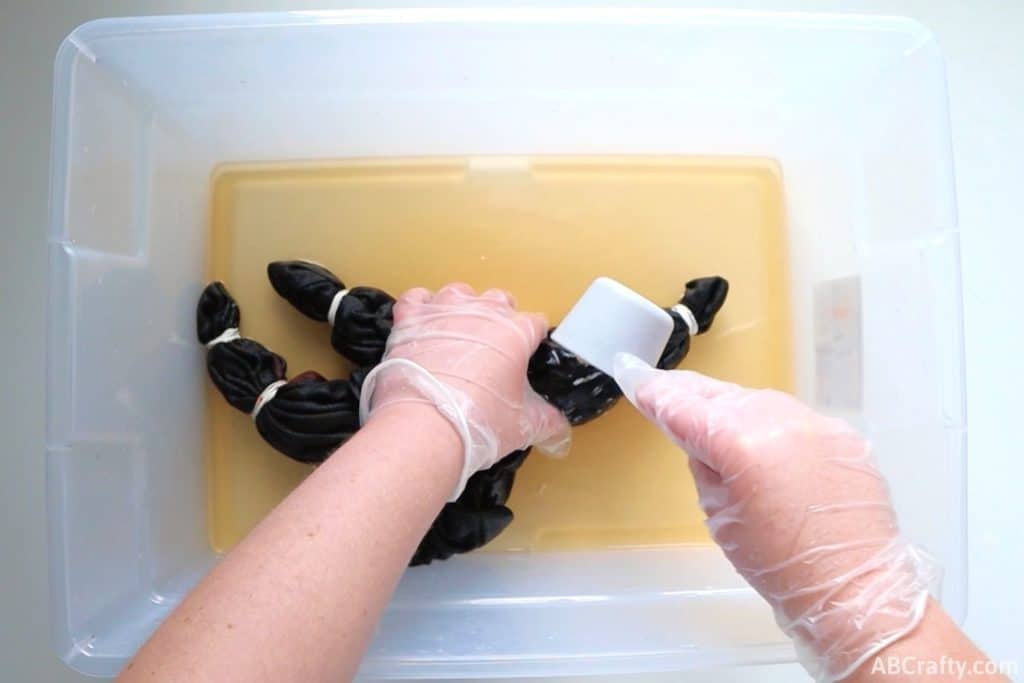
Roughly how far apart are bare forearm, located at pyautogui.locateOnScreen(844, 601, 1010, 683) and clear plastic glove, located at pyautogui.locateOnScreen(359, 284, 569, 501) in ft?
0.94

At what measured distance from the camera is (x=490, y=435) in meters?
0.59

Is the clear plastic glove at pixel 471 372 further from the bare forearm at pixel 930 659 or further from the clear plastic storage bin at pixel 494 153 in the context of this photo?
the bare forearm at pixel 930 659

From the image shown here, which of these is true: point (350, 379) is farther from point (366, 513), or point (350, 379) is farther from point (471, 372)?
point (366, 513)

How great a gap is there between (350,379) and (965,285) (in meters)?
0.60

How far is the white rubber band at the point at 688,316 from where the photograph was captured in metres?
0.71

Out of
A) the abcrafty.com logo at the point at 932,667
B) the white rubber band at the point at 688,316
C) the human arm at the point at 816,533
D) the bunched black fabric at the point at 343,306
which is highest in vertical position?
the bunched black fabric at the point at 343,306

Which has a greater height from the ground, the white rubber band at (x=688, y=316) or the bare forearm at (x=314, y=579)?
the white rubber band at (x=688, y=316)

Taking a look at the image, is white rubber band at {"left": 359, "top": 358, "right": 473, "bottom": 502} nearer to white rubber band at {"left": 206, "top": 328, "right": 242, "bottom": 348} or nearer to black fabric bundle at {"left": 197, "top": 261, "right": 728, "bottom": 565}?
black fabric bundle at {"left": 197, "top": 261, "right": 728, "bottom": 565}

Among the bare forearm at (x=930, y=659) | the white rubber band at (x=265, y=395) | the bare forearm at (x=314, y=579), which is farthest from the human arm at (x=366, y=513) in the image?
the bare forearm at (x=930, y=659)

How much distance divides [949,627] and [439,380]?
0.36 m

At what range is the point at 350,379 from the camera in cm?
69

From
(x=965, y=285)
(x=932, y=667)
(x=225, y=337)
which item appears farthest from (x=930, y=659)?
(x=225, y=337)

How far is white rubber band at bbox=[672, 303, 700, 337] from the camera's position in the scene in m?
0.71

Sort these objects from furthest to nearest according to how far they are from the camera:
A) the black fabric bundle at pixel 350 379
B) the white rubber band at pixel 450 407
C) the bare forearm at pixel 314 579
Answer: the black fabric bundle at pixel 350 379 < the white rubber band at pixel 450 407 < the bare forearm at pixel 314 579
